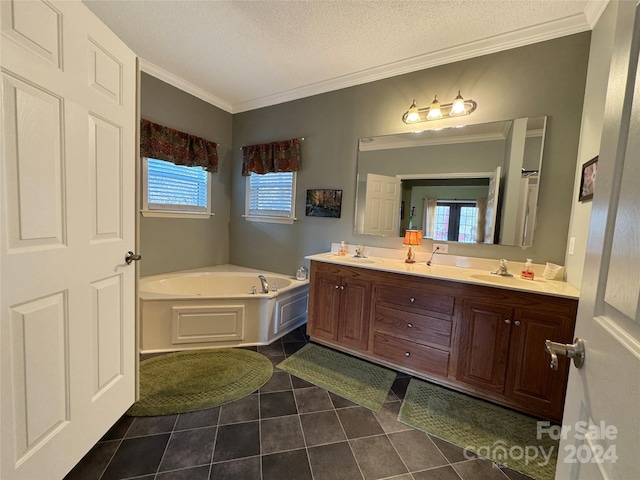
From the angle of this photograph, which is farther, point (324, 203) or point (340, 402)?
point (324, 203)

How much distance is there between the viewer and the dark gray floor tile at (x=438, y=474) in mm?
1328

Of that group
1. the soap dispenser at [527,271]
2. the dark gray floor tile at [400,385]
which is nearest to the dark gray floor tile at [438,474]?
the dark gray floor tile at [400,385]

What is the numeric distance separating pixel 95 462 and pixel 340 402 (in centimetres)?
134

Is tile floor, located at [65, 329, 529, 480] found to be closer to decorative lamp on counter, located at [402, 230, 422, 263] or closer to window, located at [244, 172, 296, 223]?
decorative lamp on counter, located at [402, 230, 422, 263]

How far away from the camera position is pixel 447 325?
76.4 inches

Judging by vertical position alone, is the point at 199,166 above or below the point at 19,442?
above

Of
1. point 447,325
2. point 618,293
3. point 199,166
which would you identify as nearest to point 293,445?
point 447,325

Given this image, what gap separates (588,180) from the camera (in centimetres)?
169

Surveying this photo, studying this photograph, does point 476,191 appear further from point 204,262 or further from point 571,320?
point 204,262

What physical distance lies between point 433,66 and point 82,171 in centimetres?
269

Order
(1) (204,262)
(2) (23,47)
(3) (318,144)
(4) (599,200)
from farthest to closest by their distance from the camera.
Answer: (1) (204,262) < (3) (318,144) < (2) (23,47) < (4) (599,200)

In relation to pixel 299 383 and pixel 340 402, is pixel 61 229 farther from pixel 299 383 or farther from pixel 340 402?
pixel 340 402

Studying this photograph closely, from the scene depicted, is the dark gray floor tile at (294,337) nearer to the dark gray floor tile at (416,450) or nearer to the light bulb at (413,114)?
the dark gray floor tile at (416,450)

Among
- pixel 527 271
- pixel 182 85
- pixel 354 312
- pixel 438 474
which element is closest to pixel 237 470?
pixel 438 474
